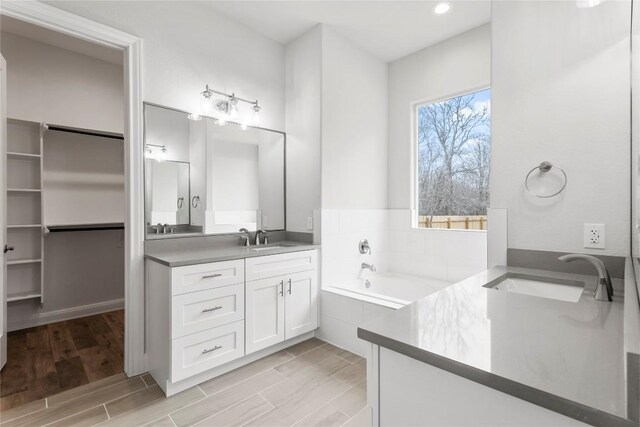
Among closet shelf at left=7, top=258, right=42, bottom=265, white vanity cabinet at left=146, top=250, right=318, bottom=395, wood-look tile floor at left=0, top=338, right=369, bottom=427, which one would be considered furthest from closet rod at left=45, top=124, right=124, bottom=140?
wood-look tile floor at left=0, top=338, right=369, bottom=427

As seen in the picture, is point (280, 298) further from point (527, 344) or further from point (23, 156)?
point (23, 156)

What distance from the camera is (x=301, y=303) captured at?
269 centimetres

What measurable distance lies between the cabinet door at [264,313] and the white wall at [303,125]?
77 cm

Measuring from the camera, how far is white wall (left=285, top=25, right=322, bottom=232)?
9.56ft

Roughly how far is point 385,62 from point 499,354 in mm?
3608

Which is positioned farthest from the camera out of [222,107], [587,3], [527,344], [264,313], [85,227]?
[85,227]

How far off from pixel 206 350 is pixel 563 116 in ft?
8.12

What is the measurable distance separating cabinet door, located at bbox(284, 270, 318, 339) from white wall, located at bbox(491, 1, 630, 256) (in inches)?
64.4

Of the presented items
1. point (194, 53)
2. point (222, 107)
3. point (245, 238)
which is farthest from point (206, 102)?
point (245, 238)

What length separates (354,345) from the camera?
2572 mm

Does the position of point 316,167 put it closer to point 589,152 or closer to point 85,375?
point 589,152

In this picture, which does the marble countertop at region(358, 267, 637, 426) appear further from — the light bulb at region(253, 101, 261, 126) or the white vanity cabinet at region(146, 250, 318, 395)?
the light bulb at region(253, 101, 261, 126)

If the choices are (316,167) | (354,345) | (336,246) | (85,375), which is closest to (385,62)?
(316,167)

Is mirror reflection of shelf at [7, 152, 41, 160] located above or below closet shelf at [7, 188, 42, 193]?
above
